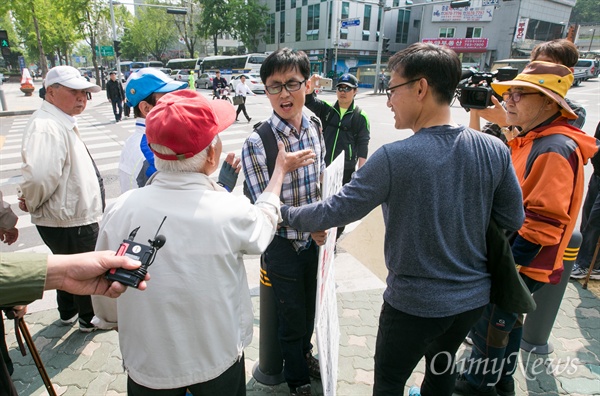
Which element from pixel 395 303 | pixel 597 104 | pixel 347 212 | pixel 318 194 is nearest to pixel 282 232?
pixel 318 194

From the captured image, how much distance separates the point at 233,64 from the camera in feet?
123

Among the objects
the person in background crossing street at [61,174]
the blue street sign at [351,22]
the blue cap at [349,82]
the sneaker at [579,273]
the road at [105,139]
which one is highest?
the blue street sign at [351,22]

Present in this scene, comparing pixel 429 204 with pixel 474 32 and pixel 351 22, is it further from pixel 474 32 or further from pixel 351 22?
pixel 474 32

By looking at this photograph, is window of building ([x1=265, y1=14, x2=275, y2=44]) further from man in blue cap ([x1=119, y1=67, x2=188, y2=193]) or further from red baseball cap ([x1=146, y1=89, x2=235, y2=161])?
red baseball cap ([x1=146, y1=89, x2=235, y2=161])

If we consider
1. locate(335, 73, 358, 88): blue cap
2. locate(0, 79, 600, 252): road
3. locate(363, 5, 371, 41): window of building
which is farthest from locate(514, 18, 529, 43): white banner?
locate(335, 73, 358, 88): blue cap

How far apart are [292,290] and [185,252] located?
0.97 m

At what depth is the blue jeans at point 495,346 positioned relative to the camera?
2.19 metres

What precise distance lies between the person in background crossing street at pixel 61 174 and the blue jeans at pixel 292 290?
151 cm

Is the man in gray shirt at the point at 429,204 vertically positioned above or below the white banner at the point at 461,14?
below

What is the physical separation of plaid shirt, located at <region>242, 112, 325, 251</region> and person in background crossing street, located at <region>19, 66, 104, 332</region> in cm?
140

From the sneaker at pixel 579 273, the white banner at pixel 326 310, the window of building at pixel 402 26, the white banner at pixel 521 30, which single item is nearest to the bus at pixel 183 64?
the window of building at pixel 402 26

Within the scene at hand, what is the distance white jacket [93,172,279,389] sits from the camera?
51.8 inches

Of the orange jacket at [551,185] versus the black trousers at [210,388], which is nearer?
the black trousers at [210,388]

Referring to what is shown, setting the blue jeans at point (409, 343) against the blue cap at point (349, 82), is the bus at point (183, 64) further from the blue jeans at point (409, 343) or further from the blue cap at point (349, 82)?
the blue jeans at point (409, 343)
